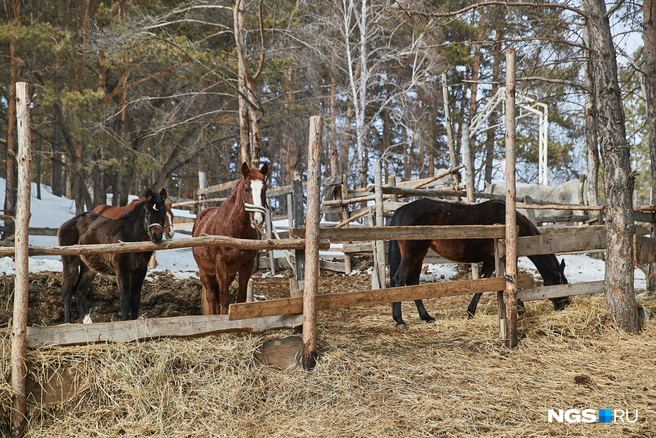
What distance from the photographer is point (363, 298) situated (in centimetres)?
432

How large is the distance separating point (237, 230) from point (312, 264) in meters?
1.26

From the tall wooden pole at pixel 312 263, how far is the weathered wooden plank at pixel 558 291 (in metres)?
2.33

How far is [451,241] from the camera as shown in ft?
20.4

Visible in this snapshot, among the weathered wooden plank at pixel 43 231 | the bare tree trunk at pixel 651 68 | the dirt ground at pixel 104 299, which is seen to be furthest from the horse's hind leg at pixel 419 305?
the weathered wooden plank at pixel 43 231

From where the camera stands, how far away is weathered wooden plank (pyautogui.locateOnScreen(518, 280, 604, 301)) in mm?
5051

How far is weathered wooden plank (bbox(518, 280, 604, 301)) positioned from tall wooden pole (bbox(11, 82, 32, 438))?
4487mm

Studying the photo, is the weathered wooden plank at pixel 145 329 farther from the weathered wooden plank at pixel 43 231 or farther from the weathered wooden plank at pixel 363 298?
the weathered wooden plank at pixel 43 231

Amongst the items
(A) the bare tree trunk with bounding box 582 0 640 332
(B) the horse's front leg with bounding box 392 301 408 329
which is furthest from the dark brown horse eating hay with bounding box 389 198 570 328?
(A) the bare tree trunk with bounding box 582 0 640 332

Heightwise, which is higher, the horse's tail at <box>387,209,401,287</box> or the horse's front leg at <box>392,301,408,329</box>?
the horse's tail at <box>387,209,401,287</box>

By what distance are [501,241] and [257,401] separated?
2.99 meters

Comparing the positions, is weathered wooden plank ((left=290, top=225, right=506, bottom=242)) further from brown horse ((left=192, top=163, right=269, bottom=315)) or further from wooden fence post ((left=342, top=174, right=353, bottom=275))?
wooden fence post ((left=342, top=174, right=353, bottom=275))

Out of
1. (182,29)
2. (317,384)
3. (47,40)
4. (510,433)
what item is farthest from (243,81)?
(510,433)

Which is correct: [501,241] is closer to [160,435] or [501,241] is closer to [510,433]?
[510,433]

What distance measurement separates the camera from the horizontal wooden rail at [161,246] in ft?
11.6
